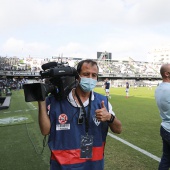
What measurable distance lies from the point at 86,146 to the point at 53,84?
0.65 m

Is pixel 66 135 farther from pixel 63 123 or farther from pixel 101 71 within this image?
pixel 101 71

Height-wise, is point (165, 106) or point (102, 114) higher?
point (102, 114)

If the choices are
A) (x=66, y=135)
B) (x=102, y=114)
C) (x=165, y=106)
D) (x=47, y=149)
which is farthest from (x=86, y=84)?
(x=47, y=149)

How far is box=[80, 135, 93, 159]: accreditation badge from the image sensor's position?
2.25 m

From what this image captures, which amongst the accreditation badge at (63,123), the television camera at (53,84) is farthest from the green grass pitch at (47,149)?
the television camera at (53,84)

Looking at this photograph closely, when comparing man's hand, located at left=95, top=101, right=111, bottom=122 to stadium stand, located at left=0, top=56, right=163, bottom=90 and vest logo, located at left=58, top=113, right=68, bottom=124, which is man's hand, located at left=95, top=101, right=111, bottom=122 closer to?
vest logo, located at left=58, top=113, right=68, bottom=124

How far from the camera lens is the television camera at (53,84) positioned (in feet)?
6.63

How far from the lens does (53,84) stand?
2143mm

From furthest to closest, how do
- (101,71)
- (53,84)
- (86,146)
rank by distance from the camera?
(101,71) < (86,146) < (53,84)

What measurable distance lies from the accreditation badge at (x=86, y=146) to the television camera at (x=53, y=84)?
0.43m

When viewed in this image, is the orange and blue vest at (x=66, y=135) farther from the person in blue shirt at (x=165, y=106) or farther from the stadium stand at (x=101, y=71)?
the stadium stand at (x=101, y=71)

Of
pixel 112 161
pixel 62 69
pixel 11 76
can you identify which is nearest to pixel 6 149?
pixel 112 161

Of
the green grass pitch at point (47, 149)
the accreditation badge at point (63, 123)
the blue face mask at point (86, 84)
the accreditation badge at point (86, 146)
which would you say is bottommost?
the green grass pitch at point (47, 149)

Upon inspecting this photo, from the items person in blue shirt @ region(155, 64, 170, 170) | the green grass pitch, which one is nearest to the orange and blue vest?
person in blue shirt @ region(155, 64, 170, 170)
